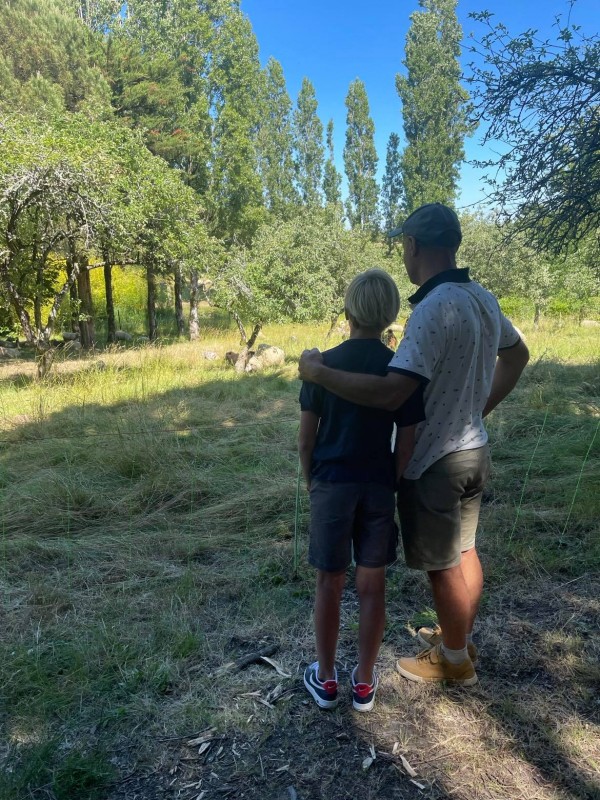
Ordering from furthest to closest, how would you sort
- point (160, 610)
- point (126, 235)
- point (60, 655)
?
point (126, 235), point (160, 610), point (60, 655)

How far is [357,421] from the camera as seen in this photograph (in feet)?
5.57

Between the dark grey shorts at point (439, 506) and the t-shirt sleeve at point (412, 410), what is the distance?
16 centimetres

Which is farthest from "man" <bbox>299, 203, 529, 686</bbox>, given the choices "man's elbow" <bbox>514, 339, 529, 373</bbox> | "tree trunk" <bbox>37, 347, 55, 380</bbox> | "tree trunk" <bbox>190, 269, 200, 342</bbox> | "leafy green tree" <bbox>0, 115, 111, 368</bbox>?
"tree trunk" <bbox>190, 269, 200, 342</bbox>

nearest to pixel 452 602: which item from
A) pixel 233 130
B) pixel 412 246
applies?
pixel 412 246

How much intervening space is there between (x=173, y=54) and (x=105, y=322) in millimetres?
9987

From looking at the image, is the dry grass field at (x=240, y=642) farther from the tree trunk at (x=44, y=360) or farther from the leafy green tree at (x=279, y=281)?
the leafy green tree at (x=279, y=281)

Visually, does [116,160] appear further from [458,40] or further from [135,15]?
[135,15]

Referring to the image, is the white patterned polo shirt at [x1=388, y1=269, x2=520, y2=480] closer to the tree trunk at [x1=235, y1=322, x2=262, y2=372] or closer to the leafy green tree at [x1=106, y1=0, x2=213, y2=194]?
the tree trunk at [x1=235, y1=322, x2=262, y2=372]

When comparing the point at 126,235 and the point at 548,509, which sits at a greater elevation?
the point at 126,235

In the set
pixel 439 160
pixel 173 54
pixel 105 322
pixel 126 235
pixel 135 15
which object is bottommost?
pixel 105 322

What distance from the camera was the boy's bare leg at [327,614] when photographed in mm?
1784

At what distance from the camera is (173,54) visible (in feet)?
63.7

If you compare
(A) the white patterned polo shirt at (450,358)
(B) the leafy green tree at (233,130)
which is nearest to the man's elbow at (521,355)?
(A) the white patterned polo shirt at (450,358)

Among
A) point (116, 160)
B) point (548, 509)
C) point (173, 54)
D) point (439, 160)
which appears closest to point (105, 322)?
point (173, 54)
